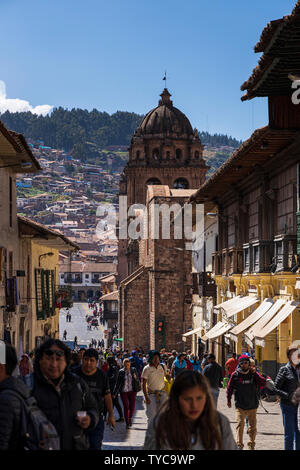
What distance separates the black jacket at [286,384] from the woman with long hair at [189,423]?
577 centimetres

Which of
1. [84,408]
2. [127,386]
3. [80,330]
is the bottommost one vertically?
[80,330]

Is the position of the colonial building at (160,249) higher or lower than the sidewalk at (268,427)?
higher

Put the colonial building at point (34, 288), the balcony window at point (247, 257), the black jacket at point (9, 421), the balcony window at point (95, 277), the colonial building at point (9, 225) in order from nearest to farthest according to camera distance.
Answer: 1. the black jacket at point (9, 421)
2. the balcony window at point (247, 257)
3. the colonial building at point (9, 225)
4. the colonial building at point (34, 288)
5. the balcony window at point (95, 277)

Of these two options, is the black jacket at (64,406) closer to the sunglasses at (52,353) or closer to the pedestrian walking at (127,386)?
the sunglasses at (52,353)

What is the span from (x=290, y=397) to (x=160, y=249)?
43138 millimetres

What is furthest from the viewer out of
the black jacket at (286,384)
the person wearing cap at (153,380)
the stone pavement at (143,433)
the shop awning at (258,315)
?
the shop awning at (258,315)

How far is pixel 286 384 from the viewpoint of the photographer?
1113 centimetres

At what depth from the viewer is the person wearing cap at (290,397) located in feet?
35.4

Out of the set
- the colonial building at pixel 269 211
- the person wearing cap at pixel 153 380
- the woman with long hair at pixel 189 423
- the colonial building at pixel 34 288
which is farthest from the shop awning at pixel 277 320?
the woman with long hair at pixel 189 423

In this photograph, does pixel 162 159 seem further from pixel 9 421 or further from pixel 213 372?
pixel 9 421

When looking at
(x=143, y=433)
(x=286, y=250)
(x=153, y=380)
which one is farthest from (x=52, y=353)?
(x=286, y=250)
